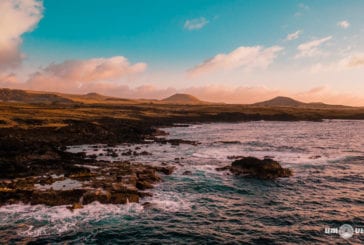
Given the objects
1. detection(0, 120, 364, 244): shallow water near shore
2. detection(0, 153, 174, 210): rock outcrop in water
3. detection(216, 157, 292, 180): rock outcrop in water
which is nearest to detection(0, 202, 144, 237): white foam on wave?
detection(0, 120, 364, 244): shallow water near shore

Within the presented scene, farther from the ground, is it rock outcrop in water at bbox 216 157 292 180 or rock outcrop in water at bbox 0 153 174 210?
rock outcrop in water at bbox 216 157 292 180

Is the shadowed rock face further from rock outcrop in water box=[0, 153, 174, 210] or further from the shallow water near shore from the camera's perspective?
rock outcrop in water box=[0, 153, 174, 210]

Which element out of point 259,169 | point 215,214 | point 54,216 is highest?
point 259,169

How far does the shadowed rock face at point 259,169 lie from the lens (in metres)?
43.5

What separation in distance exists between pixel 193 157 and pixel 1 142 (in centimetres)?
3955

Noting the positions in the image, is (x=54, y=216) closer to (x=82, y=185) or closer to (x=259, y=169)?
(x=82, y=185)

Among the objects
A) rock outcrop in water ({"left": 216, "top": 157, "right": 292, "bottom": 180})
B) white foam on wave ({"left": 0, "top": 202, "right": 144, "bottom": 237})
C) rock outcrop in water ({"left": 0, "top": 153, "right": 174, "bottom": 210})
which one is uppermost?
rock outcrop in water ({"left": 216, "top": 157, "right": 292, "bottom": 180})

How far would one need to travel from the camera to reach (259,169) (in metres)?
44.3

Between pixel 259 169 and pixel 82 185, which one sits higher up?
pixel 259 169

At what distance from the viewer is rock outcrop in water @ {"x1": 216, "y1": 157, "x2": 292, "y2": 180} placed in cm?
4350

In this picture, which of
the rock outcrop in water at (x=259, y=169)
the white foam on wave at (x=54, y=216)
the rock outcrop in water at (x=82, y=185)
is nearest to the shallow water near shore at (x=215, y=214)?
the white foam on wave at (x=54, y=216)

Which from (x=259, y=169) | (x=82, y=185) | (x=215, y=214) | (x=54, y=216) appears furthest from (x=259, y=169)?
(x=54, y=216)

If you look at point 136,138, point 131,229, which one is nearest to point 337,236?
point 131,229

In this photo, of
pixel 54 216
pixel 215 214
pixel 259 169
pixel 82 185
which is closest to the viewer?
pixel 54 216
